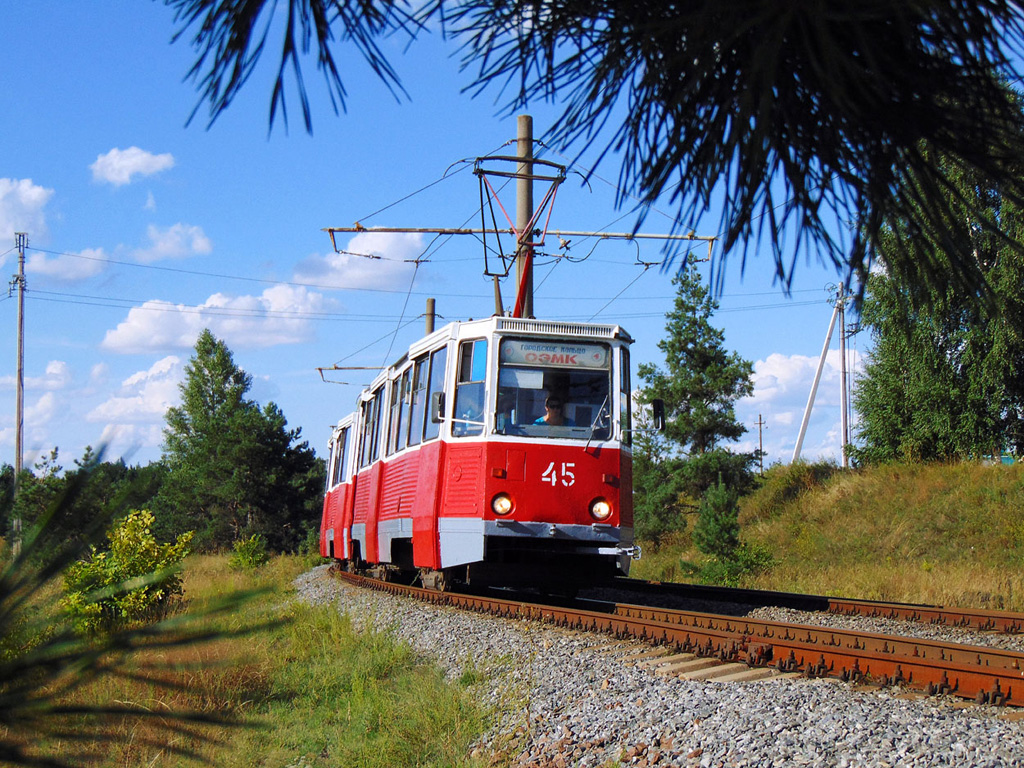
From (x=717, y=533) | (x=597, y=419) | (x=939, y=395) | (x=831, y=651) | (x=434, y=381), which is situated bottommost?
(x=831, y=651)

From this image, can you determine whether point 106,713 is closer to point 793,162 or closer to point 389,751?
point 793,162

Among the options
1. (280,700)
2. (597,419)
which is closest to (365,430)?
(597,419)

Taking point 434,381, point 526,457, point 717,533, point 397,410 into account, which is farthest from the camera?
point 717,533

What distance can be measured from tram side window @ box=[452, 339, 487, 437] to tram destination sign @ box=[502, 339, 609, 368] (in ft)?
1.03

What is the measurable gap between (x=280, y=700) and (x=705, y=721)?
12.0 ft

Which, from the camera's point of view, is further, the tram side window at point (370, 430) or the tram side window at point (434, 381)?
the tram side window at point (370, 430)

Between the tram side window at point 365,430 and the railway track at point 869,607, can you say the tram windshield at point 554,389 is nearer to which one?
the railway track at point 869,607

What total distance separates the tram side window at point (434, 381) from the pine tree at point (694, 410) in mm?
19052

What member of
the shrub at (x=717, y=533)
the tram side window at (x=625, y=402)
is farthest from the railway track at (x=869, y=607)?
the shrub at (x=717, y=533)

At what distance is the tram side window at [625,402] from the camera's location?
38.0 ft

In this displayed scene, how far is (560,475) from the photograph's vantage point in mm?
11227

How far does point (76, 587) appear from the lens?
5.17 ft

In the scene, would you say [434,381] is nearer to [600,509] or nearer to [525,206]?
[600,509]

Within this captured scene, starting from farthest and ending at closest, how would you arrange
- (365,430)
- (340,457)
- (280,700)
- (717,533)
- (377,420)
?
(340,457) → (717,533) → (365,430) → (377,420) → (280,700)
